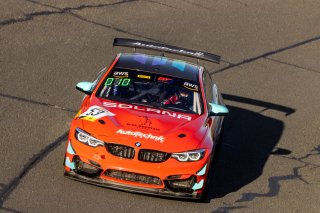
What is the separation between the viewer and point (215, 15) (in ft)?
71.4

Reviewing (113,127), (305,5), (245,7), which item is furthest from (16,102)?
(305,5)

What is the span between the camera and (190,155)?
36.4 ft

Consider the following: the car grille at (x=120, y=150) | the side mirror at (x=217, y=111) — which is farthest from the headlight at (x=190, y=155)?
the side mirror at (x=217, y=111)

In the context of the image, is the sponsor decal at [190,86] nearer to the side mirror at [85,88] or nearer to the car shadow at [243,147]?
the car shadow at [243,147]

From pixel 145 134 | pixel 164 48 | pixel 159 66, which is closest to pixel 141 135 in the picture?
pixel 145 134

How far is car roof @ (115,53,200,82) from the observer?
506 inches

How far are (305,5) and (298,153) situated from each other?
11.1m

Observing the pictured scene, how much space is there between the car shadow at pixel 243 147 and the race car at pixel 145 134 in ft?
1.77

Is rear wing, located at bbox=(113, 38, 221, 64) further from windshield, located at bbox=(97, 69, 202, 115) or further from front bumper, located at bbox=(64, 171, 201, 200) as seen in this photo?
front bumper, located at bbox=(64, 171, 201, 200)

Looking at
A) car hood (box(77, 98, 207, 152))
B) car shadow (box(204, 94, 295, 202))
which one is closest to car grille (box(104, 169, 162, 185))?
car hood (box(77, 98, 207, 152))

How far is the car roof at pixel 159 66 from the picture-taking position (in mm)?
12852

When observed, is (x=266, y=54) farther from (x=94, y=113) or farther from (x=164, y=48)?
(x=94, y=113)

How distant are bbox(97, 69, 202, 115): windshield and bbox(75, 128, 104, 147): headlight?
45.7 inches

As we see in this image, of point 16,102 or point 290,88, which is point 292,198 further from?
point 290,88
